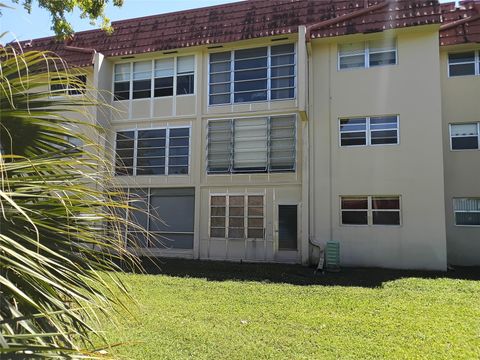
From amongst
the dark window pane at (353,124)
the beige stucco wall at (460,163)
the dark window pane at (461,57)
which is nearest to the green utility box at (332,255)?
the dark window pane at (353,124)

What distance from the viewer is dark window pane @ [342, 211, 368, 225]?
49.6 feet

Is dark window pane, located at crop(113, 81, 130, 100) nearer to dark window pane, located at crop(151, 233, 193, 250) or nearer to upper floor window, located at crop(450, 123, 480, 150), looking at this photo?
dark window pane, located at crop(151, 233, 193, 250)

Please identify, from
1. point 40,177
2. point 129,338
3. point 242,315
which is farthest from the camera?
point 242,315

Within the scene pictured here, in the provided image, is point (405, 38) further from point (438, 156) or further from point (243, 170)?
point (243, 170)

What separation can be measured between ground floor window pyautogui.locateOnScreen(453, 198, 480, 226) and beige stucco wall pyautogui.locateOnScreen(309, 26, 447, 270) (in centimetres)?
255

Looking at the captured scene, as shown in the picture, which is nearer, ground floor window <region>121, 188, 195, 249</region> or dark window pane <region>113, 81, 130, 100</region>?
ground floor window <region>121, 188, 195, 249</region>

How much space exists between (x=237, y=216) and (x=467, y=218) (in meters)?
8.50

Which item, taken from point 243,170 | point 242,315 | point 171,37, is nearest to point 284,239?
point 243,170

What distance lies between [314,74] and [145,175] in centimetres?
756

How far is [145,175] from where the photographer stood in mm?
17391

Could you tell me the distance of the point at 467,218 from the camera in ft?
53.2

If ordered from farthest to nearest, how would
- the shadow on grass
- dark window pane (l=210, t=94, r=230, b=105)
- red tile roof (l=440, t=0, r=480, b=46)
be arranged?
dark window pane (l=210, t=94, r=230, b=105) < red tile roof (l=440, t=0, r=480, b=46) < the shadow on grass

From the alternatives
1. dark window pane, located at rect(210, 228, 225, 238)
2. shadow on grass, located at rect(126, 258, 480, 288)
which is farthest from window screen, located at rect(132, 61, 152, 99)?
shadow on grass, located at rect(126, 258, 480, 288)

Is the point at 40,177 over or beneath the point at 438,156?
beneath
